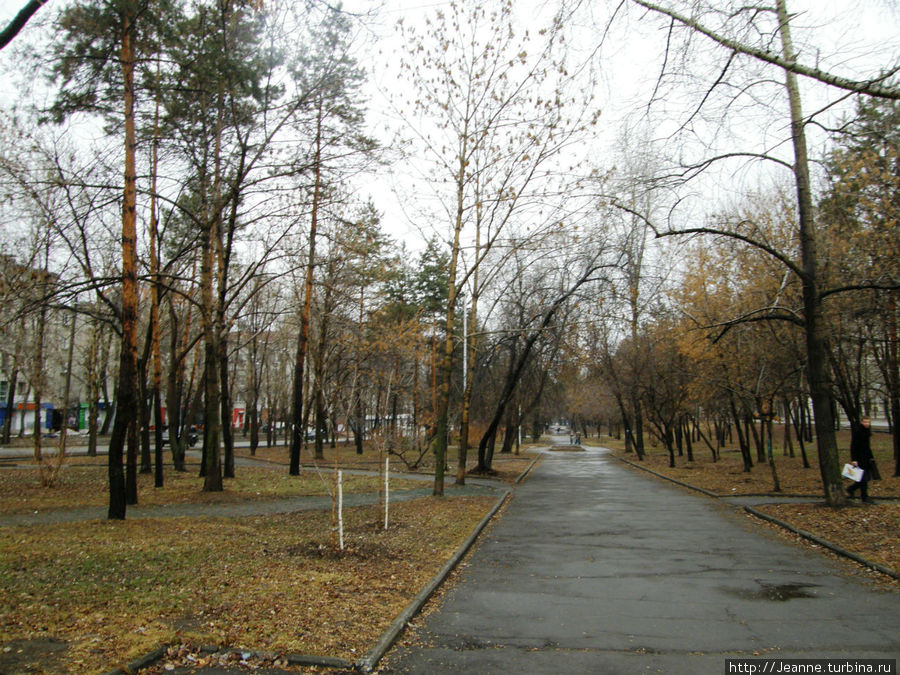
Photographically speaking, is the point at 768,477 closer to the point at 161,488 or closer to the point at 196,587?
the point at 161,488

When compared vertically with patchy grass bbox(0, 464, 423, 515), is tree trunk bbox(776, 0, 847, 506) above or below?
above

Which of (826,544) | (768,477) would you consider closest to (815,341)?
(826,544)

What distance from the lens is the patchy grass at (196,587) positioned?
4.79 meters

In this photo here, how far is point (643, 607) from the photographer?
618 cm

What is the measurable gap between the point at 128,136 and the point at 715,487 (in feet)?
60.3

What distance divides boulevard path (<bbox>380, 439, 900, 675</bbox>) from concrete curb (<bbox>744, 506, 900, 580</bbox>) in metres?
0.37

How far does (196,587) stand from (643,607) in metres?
4.66

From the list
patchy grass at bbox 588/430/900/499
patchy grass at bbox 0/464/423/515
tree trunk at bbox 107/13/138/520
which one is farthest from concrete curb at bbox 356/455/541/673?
patchy grass at bbox 588/430/900/499

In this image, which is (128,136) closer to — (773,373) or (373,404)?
(373,404)

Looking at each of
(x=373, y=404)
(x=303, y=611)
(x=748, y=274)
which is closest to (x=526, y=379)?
(x=748, y=274)

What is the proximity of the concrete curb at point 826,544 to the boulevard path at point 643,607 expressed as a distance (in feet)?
1.22

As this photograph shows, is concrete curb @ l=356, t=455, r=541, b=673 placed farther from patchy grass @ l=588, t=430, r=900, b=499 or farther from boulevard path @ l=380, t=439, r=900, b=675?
patchy grass @ l=588, t=430, r=900, b=499

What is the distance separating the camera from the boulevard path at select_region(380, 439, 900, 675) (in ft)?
15.7

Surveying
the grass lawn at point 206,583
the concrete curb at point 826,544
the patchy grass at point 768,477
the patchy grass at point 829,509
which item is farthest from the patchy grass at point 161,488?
the patchy grass at point 768,477
